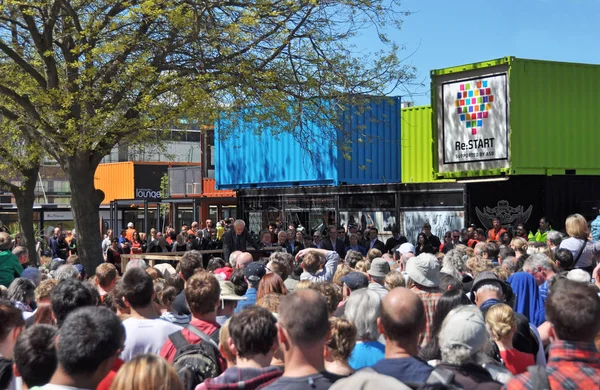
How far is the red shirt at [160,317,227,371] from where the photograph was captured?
198 inches

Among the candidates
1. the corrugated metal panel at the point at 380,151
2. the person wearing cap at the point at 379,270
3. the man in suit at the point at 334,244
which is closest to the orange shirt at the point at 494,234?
the man in suit at the point at 334,244

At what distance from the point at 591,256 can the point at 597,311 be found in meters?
6.74

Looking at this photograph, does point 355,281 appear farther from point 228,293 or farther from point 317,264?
point 317,264

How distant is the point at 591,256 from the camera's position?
33.3 ft

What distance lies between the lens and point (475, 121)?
57.7 ft

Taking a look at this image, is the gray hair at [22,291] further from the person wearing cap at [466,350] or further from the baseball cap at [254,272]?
the person wearing cap at [466,350]

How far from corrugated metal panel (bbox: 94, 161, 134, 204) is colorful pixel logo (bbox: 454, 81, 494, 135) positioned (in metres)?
30.2

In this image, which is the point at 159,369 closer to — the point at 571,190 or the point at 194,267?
the point at 194,267

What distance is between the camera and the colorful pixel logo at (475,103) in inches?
688

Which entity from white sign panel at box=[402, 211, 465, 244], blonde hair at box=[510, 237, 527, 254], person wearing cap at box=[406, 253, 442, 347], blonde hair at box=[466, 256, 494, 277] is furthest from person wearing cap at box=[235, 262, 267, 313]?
white sign panel at box=[402, 211, 465, 244]

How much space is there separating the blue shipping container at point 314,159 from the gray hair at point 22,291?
15.3 metres

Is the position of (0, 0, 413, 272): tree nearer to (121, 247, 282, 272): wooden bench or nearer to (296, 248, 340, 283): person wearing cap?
(121, 247, 282, 272): wooden bench

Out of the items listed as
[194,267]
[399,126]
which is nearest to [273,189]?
[399,126]

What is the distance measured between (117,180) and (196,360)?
42.9m
